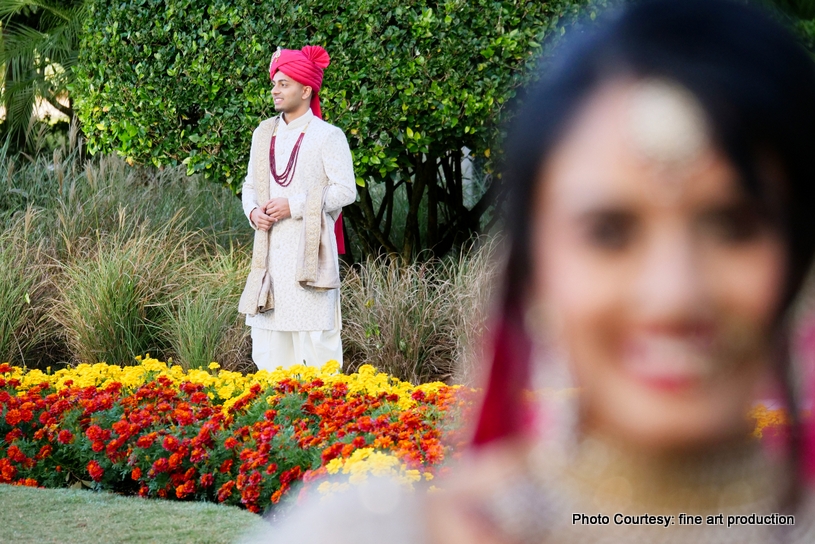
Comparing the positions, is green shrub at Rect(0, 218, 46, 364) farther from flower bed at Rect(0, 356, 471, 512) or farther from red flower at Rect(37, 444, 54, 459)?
red flower at Rect(37, 444, 54, 459)

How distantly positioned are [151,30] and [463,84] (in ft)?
8.15

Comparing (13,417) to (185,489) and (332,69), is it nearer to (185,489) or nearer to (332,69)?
(185,489)

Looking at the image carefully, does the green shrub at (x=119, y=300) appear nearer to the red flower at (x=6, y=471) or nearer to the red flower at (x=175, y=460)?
the red flower at (x=6, y=471)

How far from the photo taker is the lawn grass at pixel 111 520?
3.49 metres

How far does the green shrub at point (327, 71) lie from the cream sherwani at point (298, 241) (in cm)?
159

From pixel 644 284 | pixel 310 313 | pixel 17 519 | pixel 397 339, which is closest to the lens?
pixel 644 284

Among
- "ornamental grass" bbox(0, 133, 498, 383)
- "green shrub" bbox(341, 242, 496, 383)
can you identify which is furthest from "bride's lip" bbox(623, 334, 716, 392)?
"green shrub" bbox(341, 242, 496, 383)

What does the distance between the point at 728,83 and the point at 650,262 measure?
9 centimetres

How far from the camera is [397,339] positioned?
23.3 feet

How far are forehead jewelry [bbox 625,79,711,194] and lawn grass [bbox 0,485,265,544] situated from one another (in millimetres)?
3083

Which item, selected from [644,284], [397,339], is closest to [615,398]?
[644,284]

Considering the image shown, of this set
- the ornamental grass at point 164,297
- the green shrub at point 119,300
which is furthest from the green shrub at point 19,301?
the green shrub at point 119,300

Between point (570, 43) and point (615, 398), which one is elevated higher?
point (570, 43)

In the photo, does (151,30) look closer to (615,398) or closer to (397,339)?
(397,339)
